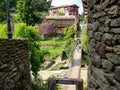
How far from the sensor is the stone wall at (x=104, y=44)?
8.44 feet

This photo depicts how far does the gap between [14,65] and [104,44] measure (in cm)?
353

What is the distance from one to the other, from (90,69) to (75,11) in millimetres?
66169

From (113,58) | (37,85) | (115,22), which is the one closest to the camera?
(115,22)

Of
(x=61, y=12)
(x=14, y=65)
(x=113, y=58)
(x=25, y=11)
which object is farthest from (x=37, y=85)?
(x=61, y=12)

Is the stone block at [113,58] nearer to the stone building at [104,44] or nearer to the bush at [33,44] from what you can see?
the stone building at [104,44]

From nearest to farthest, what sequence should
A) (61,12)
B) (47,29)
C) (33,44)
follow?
(33,44) → (47,29) → (61,12)

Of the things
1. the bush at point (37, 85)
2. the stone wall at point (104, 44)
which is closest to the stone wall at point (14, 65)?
the stone wall at point (104, 44)

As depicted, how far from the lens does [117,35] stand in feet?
8.29

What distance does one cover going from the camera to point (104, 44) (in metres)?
2.89

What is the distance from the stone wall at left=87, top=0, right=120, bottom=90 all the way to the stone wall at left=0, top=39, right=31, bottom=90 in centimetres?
232

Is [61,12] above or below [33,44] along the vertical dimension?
above

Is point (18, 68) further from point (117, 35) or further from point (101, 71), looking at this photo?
point (117, 35)

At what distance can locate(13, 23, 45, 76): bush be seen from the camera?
56.4ft

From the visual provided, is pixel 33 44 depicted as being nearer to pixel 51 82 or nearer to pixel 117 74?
pixel 51 82
